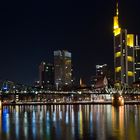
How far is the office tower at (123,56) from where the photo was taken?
18065 centimetres

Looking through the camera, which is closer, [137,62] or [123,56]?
[123,56]

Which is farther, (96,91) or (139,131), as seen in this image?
(96,91)

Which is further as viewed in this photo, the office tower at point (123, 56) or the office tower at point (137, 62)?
the office tower at point (137, 62)

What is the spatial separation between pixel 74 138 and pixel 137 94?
112 m

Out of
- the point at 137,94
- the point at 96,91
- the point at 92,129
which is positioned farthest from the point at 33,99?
the point at 92,129

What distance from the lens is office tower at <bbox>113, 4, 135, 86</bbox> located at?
593 ft

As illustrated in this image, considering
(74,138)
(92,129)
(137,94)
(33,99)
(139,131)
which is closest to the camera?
(74,138)

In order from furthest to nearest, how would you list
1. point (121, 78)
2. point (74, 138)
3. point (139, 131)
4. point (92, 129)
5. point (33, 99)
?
point (121, 78), point (33, 99), point (92, 129), point (139, 131), point (74, 138)

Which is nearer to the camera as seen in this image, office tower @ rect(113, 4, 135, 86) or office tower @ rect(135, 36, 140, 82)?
office tower @ rect(113, 4, 135, 86)

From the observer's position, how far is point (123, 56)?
18462 cm

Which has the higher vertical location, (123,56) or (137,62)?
(123,56)

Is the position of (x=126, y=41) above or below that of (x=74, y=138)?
above

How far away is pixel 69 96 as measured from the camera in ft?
531

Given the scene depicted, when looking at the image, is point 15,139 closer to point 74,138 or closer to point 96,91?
point 74,138
